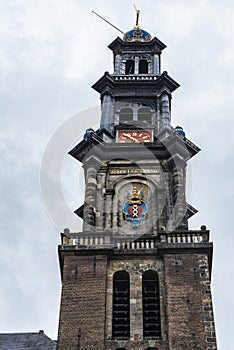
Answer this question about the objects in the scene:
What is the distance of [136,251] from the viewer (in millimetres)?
30938

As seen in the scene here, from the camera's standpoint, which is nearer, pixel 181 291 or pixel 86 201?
pixel 181 291

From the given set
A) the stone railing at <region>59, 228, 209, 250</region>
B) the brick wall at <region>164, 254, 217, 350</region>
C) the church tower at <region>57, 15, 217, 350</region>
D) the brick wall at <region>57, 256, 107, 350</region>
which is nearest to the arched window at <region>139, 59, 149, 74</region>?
the church tower at <region>57, 15, 217, 350</region>

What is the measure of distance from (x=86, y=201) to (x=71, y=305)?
7.29 m

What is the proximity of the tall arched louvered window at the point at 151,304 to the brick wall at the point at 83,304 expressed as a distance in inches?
66.4

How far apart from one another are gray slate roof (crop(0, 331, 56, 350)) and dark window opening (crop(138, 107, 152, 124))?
46.7 feet

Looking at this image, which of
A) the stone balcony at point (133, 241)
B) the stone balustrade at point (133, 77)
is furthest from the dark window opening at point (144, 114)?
the stone balcony at point (133, 241)

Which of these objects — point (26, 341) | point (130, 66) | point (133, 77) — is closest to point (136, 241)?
point (26, 341)

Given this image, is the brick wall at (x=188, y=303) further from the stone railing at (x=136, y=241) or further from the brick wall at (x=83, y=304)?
the brick wall at (x=83, y=304)

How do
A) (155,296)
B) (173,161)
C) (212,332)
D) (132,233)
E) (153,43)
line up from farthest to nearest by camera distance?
(153,43), (173,161), (132,233), (155,296), (212,332)

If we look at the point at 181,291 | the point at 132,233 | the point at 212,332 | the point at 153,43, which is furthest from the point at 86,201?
the point at 153,43

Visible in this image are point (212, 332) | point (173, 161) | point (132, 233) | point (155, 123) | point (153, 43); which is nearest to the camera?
point (212, 332)

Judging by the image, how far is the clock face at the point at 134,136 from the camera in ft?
130

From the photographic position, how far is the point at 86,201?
3488cm

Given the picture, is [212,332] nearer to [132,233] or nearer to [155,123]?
[132,233]
